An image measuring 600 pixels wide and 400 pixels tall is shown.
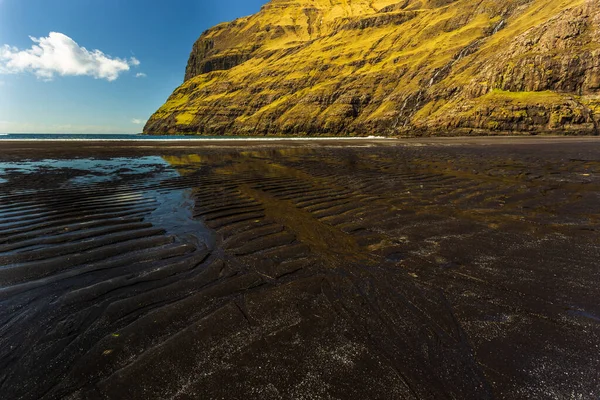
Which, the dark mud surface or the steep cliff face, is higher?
the steep cliff face

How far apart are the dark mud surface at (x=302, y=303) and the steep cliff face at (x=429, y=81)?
75.7 meters

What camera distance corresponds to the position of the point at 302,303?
13.1 ft

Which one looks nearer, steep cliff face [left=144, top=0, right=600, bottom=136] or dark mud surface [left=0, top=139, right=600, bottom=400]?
dark mud surface [left=0, top=139, right=600, bottom=400]

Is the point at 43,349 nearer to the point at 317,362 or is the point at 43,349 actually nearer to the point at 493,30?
the point at 317,362

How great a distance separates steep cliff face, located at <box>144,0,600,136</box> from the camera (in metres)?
67.9

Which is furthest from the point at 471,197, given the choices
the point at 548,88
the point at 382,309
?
the point at 548,88

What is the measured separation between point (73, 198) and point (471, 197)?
48.9ft

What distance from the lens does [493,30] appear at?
109812mm

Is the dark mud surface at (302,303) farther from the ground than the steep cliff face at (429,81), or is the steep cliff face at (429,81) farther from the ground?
the steep cliff face at (429,81)

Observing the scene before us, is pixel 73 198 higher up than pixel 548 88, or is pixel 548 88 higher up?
pixel 548 88

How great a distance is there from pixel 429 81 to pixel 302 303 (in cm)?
11236

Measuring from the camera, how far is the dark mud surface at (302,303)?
266 centimetres

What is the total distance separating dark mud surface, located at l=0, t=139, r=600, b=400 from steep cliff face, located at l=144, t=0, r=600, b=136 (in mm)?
75710

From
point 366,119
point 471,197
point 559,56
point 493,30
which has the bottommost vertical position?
point 471,197
